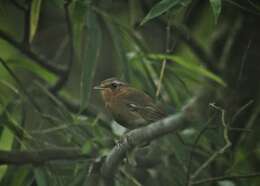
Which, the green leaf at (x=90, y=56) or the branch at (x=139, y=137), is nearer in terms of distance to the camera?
the branch at (x=139, y=137)

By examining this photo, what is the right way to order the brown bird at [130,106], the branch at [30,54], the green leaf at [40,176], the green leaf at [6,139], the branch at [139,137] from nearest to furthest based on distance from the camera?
the branch at [139,137]
the green leaf at [40,176]
the brown bird at [130,106]
the green leaf at [6,139]
the branch at [30,54]

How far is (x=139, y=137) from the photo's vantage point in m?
2.88

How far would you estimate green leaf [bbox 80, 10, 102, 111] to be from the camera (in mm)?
3570

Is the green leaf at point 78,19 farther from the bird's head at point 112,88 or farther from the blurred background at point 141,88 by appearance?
the bird's head at point 112,88

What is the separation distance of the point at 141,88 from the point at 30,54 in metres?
0.66

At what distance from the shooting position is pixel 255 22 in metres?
4.78

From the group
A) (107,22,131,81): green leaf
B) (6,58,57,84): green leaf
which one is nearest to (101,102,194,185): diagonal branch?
(107,22,131,81): green leaf

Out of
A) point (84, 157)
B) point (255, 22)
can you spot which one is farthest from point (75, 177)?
point (255, 22)

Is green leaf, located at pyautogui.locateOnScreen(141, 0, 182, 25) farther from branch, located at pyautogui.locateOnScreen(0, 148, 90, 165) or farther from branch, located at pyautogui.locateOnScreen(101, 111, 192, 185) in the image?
branch, located at pyautogui.locateOnScreen(0, 148, 90, 165)

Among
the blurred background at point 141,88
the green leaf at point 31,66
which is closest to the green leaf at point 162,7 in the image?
the blurred background at point 141,88

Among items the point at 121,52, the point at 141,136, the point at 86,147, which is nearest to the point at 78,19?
the point at 121,52

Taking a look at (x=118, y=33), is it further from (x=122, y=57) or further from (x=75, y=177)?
(x=75, y=177)

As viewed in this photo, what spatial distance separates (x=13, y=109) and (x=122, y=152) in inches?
45.6

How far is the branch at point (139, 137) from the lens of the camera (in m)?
2.71
